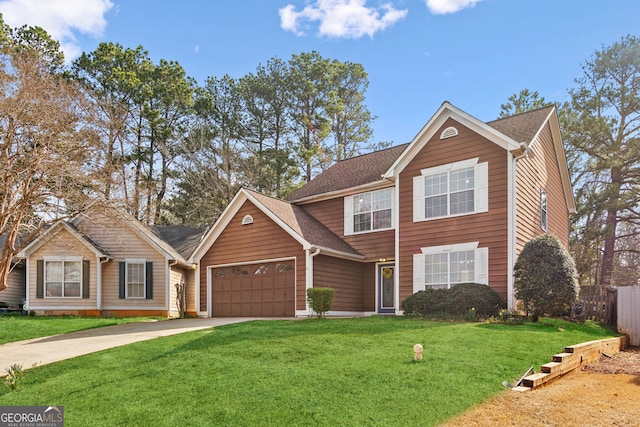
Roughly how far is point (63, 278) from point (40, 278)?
94cm

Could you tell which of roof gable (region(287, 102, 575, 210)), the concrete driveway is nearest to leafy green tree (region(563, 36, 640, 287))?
roof gable (region(287, 102, 575, 210))

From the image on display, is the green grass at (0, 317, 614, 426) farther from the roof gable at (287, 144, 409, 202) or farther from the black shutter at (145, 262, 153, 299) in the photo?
the black shutter at (145, 262, 153, 299)

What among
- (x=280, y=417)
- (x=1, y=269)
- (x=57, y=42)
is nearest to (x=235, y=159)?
(x=57, y=42)

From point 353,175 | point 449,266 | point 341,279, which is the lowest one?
point 341,279

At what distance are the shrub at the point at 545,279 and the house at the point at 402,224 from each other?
980 mm

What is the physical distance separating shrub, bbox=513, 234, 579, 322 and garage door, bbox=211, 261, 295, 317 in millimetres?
7750

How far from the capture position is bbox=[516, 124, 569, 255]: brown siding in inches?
611

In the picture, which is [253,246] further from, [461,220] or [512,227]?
[512,227]

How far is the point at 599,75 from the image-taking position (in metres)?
28.4

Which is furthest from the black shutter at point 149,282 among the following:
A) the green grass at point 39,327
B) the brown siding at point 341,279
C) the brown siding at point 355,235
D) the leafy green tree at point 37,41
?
the leafy green tree at point 37,41

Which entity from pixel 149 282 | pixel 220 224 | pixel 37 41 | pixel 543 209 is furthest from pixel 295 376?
pixel 37 41

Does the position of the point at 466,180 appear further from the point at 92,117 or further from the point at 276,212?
the point at 92,117

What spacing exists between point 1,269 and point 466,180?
46.1 feet

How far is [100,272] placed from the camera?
22.4 metres
